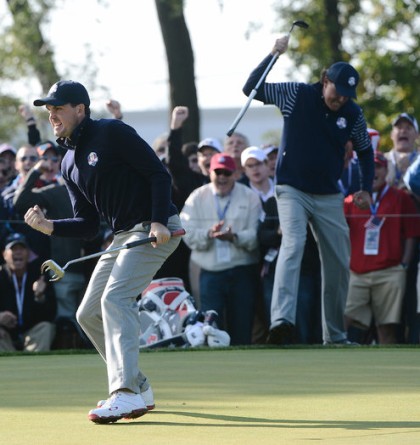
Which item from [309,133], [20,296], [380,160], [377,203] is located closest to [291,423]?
[309,133]

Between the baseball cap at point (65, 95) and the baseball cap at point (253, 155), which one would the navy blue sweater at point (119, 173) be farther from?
the baseball cap at point (253, 155)

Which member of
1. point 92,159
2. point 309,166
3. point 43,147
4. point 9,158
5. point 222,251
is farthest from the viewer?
point 9,158

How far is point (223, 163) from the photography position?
1309 centimetres

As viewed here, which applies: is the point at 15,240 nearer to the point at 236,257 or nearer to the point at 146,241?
the point at 236,257

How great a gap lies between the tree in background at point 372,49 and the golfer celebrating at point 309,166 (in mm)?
18112

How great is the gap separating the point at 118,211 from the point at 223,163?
225 inches

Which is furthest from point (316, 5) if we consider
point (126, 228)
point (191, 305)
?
point (126, 228)

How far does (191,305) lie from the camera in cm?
1241

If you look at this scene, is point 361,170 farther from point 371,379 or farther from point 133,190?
→ point 133,190

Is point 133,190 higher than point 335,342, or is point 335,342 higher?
point 133,190

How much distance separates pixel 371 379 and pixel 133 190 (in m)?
2.28

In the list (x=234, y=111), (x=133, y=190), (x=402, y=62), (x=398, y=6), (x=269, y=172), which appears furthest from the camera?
(x=234, y=111)

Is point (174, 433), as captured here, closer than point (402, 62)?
Yes

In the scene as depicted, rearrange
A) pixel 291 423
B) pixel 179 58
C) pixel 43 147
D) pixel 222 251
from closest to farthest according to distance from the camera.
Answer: pixel 291 423 → pixel 222 251 → pixel 43 147 → pixel 179 58
